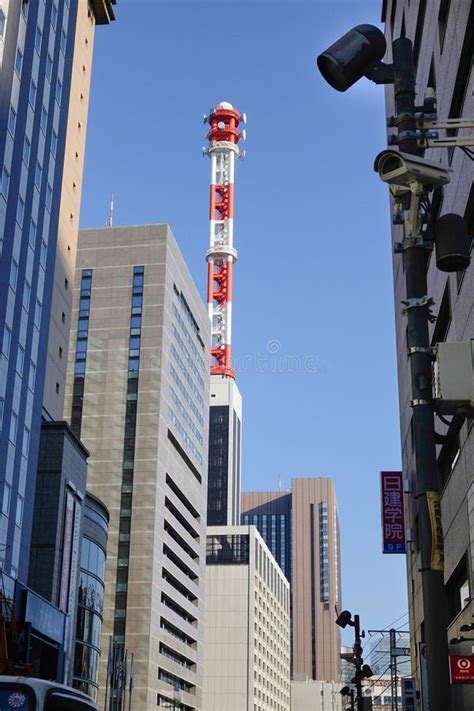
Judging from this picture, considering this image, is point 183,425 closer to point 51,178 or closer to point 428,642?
point 51,178

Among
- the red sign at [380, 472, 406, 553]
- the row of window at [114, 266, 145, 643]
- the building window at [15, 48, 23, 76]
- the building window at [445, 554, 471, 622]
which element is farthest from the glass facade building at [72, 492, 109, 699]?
the building window at [445, 554, 471, 622]

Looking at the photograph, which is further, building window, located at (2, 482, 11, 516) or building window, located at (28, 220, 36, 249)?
building window, located at (28, 220, 36, 249)

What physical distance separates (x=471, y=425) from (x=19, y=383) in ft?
109

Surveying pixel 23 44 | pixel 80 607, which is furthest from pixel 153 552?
pixel 23 44

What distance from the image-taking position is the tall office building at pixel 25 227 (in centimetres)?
4784

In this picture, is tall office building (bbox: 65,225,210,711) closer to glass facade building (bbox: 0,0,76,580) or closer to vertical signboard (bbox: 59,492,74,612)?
vertical signboard (bbox: 59,492,74,612)

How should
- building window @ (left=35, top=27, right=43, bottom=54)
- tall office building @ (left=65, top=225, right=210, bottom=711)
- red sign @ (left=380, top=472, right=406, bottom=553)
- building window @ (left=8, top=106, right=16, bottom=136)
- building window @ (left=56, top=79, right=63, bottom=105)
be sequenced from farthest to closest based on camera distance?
tall office building @ (left=65, top=225, right=210, bottom=711)
building window @ (left=56, top=79, right=63, bottom=105)
building window @ (left=35, top=27, right=43, bottom=54)
building window @ (left=8, top=106, right=16, bottom=136)
red sign @ (left=380, top=472, right=406, bottom=553)

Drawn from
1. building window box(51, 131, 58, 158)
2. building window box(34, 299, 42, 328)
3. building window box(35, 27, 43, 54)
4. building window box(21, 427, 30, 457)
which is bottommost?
building window box(21, 427, 30, 457)

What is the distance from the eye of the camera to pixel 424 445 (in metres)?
6.85

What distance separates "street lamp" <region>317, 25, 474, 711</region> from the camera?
6.78 meters

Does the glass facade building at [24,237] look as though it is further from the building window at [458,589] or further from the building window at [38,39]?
the building window at [458,589]

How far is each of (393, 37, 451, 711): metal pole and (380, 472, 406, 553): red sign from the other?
115ft

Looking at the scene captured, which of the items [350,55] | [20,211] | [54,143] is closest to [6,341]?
[20,211]

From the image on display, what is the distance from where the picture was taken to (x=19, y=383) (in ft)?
163
